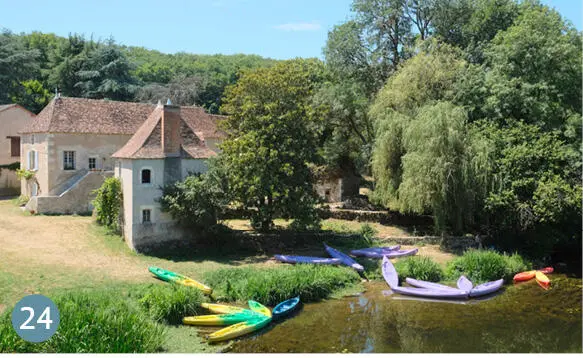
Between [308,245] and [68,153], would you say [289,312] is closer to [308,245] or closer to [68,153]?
[308,245]

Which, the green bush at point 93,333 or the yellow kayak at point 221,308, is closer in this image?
the green bush at point 93,333

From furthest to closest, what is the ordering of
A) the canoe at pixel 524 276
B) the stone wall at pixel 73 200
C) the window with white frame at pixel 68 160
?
the window with white frame at pixel 68 160 → the stone wall at pixel 73 200 → the canoe at pixel 524 276

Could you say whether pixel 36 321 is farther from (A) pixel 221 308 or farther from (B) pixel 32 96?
(B) pixel 32 96

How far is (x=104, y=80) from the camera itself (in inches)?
2251

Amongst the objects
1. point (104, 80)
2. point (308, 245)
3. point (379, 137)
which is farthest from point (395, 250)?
point (104, 80)

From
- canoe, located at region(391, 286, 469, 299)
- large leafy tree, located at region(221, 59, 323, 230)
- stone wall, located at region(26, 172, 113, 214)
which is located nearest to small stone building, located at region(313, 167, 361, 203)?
large leafy tree, located at region(221, 59, 323, 230)

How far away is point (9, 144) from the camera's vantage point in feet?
136

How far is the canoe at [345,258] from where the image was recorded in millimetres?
25122

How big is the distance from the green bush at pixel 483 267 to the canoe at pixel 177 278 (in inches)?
463

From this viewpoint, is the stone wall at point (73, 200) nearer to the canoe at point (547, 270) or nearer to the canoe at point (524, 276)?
the canoe at point (524, 276)

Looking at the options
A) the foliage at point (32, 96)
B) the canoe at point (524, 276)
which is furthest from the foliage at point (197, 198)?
the foliage at point (32, 96)

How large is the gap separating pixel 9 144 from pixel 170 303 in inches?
1208

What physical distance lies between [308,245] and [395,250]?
5.02 metres

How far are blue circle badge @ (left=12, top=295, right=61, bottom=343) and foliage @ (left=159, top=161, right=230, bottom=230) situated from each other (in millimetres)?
11199
